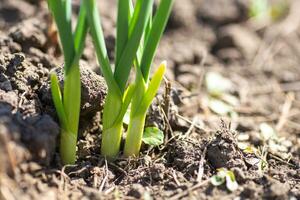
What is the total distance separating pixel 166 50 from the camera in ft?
8.28

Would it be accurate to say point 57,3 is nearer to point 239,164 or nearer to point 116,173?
point 116,173

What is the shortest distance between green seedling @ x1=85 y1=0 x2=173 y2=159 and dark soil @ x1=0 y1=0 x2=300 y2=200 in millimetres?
94

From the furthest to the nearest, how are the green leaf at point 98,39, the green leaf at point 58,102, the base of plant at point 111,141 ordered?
the base of plant at point 111,141 → the green leaf at point 58,102 → the green leaf at point 98,39

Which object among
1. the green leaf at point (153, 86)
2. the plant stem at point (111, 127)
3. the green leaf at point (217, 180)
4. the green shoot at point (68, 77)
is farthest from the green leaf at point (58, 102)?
the green leaf at point (217, 180)

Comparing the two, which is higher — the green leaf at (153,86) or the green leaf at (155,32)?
the green leaf at (155,32)

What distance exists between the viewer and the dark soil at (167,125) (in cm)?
137

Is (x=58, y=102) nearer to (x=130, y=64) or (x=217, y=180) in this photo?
(x=130, y=64)

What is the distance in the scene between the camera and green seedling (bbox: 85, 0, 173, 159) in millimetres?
1341

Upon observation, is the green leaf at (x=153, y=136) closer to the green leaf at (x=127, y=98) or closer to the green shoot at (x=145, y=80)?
the green shoot at (x=145, y=80)

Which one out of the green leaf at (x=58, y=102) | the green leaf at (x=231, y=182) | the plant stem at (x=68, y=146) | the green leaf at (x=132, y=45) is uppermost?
the green leaf at (x=132, y=45)

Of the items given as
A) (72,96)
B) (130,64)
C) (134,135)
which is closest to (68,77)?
(72,96)

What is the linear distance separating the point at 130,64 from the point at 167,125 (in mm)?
384

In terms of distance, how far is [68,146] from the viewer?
147 centimetres

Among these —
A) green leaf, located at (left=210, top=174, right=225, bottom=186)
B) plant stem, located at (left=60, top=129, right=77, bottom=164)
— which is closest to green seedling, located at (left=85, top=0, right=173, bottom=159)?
plant stem, located at (left=60, top=129, right=77, bottom=164)
